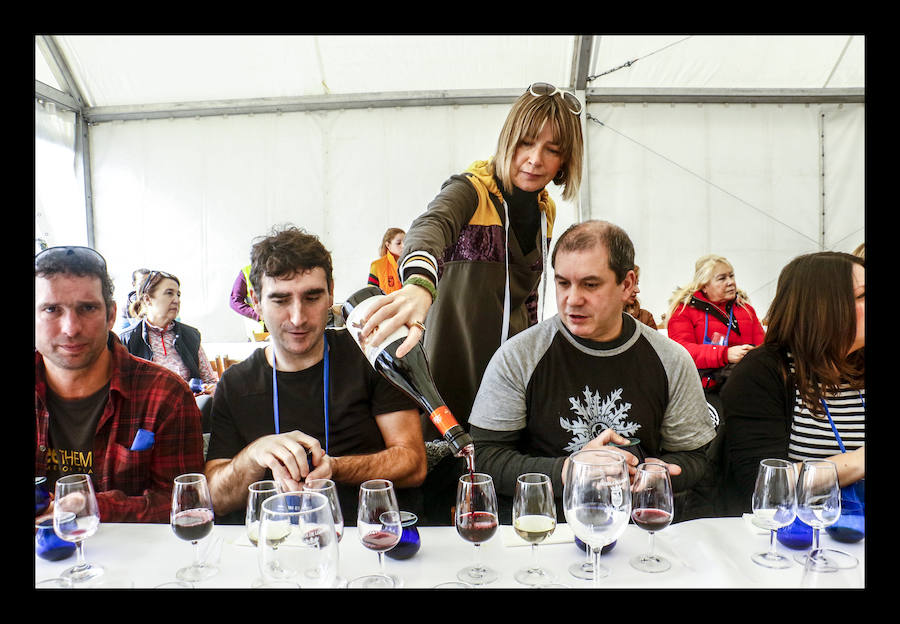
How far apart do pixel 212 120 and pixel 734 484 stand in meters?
5.62

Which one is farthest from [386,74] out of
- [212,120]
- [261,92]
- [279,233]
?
[279,233]

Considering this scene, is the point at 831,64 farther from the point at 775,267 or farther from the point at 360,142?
the point at 360,142

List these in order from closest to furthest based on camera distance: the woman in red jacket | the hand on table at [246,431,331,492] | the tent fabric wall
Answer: the hand on table at [246,431,331,492], the woman in red jacket, the tent fabric wall

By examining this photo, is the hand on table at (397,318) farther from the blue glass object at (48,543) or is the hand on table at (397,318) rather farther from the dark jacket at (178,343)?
the dark jacket at (178,343)

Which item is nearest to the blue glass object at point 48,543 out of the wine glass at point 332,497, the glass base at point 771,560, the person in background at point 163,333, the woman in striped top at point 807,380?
the wine glass at point 332,497

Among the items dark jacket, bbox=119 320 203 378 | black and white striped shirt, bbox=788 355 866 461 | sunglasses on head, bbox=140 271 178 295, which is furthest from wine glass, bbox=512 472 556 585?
sunglasses on head, bbox=140 271 178 295

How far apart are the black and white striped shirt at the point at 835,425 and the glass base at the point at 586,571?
0.90 m

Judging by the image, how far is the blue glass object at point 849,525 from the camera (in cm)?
114

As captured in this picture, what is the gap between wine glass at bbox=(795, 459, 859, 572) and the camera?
1.08 m

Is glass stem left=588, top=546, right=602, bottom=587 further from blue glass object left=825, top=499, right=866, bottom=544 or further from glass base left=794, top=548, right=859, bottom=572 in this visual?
blue glass object left=825, top=499, right=866, bottom=544

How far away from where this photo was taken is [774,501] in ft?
3.75

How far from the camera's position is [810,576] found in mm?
1025

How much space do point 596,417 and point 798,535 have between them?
0.59 metres

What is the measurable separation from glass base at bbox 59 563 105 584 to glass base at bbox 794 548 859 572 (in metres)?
1.25
